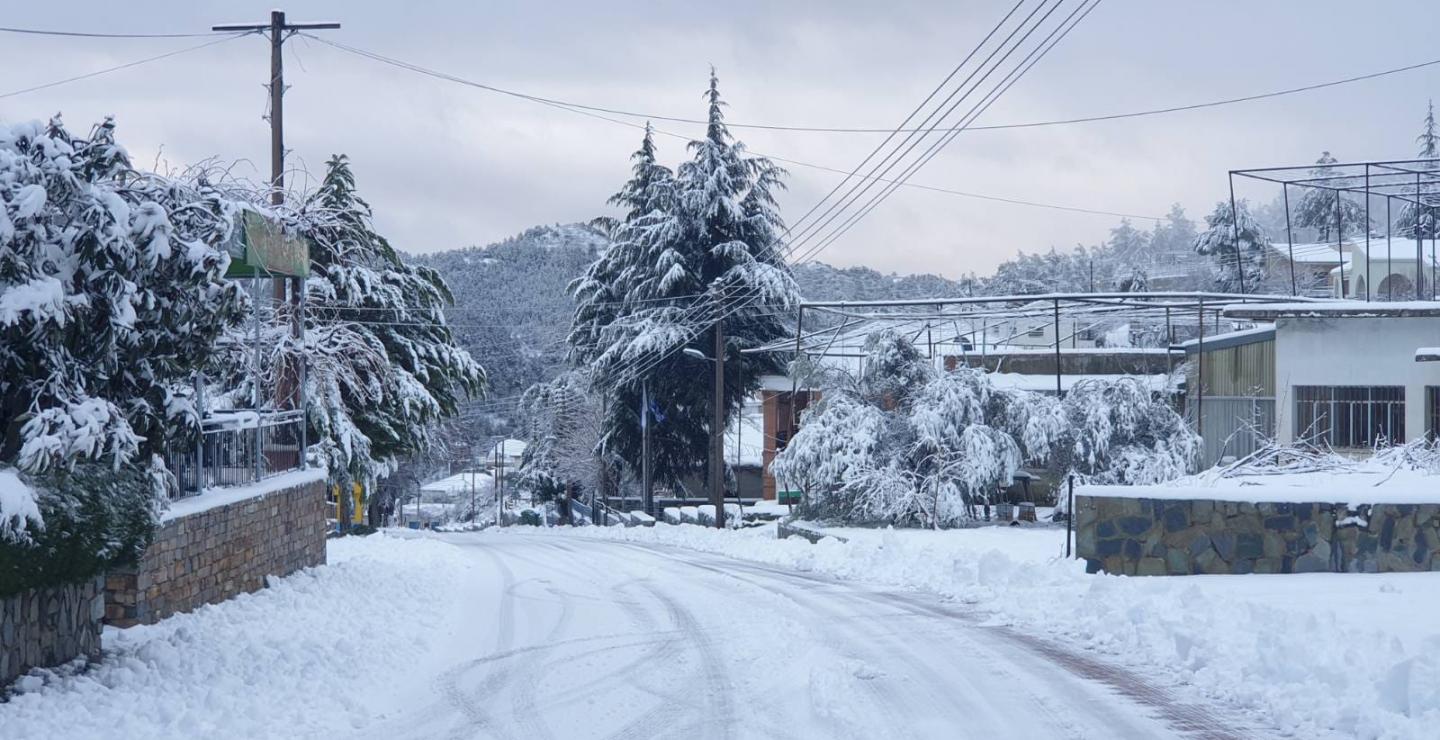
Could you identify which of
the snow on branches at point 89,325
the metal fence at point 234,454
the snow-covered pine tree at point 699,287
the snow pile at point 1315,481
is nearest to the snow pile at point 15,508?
the snow on branches at point 89,325

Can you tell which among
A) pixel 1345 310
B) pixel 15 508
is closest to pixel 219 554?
pixel 15 508

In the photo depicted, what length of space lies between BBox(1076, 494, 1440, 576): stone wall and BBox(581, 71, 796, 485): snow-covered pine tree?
28773 millimetres

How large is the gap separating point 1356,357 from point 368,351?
18826mm

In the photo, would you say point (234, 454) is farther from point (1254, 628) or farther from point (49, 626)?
point (1254, 628)

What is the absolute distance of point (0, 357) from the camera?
866 cm

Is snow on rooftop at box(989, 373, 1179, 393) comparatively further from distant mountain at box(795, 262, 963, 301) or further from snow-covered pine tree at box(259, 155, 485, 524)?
distant mountain at box(795, 262, 963, 301)

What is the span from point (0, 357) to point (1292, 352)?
2180 cm

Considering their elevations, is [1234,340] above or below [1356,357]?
above

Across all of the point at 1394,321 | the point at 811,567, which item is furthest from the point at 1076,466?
the point at 811,567

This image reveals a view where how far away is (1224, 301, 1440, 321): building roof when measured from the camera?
75.1 feet

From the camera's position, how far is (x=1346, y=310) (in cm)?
2328

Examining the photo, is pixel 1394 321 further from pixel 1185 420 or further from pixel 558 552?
pixel 558 552

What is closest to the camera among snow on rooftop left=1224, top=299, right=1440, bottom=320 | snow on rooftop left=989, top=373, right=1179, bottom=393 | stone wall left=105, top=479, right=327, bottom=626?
stone wall left=105, top=479, right=327, bottom=626

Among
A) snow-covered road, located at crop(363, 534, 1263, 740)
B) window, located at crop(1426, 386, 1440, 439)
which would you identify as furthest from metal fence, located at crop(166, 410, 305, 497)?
window, located at crop(1426, 386, 1440, 439)
